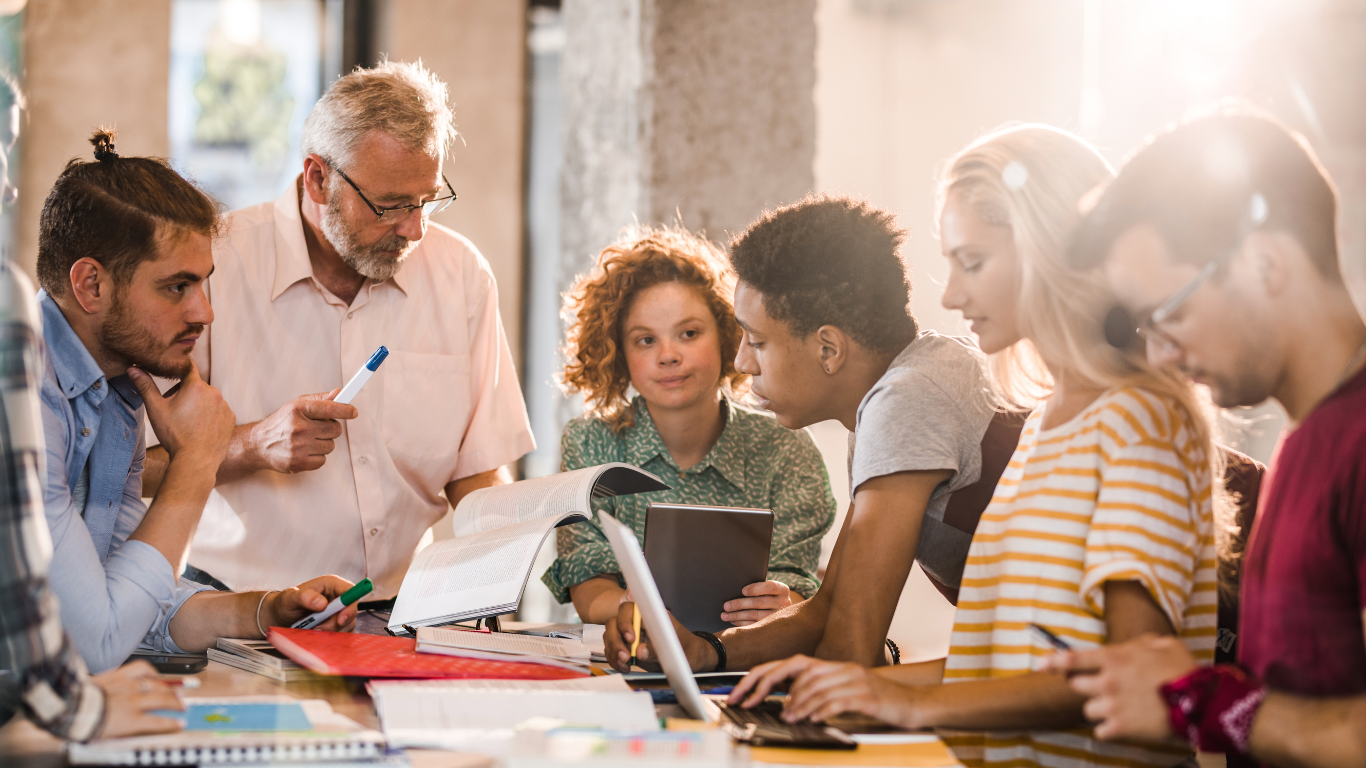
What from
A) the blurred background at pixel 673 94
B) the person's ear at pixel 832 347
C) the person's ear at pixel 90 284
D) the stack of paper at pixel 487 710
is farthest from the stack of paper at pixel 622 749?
the blurred background at pixel 673 94

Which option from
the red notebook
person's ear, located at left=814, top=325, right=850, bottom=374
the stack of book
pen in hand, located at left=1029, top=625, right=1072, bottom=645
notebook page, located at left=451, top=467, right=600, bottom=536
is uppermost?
person's ear, located at left=814, top=325, right=850, bottom=374

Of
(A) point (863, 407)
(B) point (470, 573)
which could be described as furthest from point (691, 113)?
(B) point (470, 573)

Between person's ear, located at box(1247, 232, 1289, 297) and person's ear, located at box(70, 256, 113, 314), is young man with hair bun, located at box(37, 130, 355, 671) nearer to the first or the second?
person's ear, located at box(70, 256, 113, 314)

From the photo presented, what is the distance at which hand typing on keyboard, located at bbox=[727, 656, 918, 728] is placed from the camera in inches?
46.5

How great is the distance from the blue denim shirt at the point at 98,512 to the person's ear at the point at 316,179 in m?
0.66

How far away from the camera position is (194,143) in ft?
13.6

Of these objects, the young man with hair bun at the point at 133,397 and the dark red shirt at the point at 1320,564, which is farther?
the young man with hair bun at the point at 133,397

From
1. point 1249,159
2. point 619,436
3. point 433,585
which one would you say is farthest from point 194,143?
point 1249,159

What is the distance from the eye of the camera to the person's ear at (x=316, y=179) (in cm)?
217

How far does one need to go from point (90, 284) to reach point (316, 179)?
70 centimetres

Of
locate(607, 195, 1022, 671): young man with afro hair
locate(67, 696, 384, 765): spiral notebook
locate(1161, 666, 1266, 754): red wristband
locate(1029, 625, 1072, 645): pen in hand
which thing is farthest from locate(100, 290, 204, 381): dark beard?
locate(1161, 666, 1266, 754): red wristband

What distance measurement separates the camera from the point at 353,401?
7.26ft

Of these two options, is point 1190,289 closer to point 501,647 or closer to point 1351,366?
point 1351,366

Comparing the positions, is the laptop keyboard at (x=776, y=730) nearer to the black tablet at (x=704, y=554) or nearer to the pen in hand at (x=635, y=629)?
the pen in hand at (x=635, y=629)
